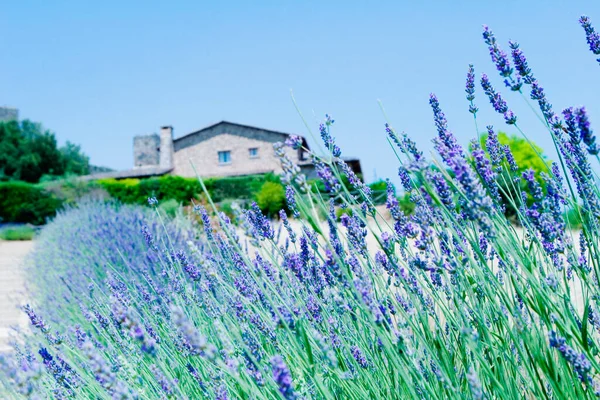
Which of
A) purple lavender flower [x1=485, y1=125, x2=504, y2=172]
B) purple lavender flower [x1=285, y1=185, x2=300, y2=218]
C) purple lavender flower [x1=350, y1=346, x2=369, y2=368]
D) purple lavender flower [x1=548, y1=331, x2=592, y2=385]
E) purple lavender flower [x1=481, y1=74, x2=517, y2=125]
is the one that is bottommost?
purple lavender flower [x1=350, y1=346, x2=369, y2=368]

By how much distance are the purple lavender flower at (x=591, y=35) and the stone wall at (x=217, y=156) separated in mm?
28293

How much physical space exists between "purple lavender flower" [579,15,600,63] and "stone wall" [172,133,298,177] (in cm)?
2829

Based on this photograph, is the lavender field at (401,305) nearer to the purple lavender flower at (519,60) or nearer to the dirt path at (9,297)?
the purple lavender flower at (519,60)

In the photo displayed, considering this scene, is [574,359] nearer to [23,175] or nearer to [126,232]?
[126,232]

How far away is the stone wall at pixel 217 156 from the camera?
30.0 metres

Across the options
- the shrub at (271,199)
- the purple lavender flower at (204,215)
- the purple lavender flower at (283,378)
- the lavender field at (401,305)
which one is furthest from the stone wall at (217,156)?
the purple lavender flower at (283,378)

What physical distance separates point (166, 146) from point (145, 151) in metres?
6.41

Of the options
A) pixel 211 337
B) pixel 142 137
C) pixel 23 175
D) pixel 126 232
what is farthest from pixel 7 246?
pixel 23 175

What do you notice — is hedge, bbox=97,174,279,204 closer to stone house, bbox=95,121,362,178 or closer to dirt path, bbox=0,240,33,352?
stone house, bbox=95,121,362,178

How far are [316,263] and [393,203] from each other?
36cm

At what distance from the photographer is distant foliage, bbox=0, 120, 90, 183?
37500 mm

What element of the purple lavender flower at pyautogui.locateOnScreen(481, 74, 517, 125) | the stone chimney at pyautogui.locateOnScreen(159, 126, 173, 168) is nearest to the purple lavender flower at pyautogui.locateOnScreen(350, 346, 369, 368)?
the purple lavender flower at pyautogui.locateOnScreen(481, 74, 517, 125)

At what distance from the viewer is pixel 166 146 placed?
30.5 m

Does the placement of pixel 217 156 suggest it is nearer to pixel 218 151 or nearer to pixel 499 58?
pixel 218 151
